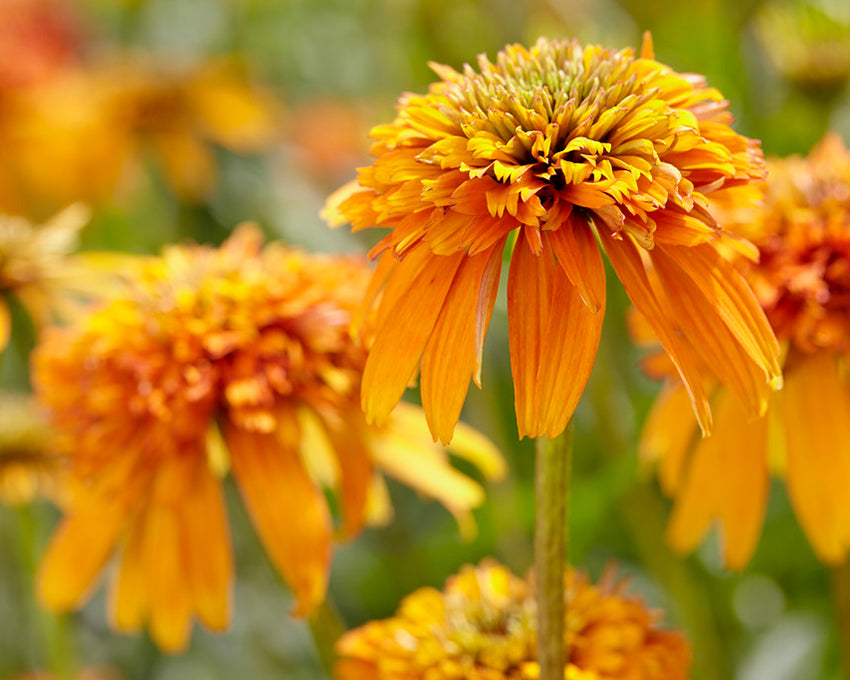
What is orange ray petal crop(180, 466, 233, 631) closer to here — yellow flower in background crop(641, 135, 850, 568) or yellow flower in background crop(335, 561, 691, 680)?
yellow flower in background crop(335, 561, 691, 680)

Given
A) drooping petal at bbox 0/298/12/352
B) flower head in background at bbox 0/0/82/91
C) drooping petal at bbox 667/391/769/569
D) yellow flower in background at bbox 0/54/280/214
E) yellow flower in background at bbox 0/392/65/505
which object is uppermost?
flower head in background at bbox 0/0/82/91

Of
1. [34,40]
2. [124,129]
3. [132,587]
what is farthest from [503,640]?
[34,40]

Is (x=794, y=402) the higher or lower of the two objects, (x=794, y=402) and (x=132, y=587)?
the higher

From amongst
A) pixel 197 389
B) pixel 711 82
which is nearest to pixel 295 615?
pixel 197 389

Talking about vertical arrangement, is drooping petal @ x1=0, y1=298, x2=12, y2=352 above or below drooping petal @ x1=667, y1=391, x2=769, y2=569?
above

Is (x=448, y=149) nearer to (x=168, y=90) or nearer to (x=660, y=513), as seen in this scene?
(x=660, y=513)

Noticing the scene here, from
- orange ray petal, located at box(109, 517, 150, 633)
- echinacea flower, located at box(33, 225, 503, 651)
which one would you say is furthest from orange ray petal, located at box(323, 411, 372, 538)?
orange ray petal, located at box(109, 517, 150, 633)

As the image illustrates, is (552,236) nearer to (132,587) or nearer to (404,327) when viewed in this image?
(404,327)
